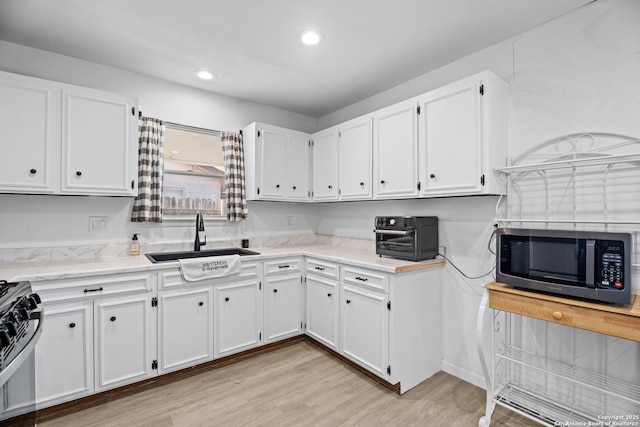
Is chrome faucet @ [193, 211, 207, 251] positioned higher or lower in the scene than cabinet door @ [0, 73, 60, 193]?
lower

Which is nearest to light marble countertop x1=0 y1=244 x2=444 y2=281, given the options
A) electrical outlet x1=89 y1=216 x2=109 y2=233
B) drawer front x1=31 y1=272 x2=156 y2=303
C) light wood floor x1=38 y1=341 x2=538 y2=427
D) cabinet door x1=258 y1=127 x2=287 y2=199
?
drawer front x1=31 y1=272 x2=156 y2=303

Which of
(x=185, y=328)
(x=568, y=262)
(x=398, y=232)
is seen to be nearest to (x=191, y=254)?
(x=185, y=328)

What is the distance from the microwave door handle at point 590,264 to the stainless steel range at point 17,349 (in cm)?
254

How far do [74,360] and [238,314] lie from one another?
1.15m

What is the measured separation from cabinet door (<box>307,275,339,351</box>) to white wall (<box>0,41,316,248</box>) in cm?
101

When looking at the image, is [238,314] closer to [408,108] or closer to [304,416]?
[304,416]

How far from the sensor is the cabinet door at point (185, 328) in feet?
7.89

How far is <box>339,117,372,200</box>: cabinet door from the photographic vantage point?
2.95 meters

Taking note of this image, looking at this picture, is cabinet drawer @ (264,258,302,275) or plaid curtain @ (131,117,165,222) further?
cabinet drawer @ (264,258,302,275)

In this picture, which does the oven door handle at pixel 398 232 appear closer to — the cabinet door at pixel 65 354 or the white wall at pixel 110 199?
the white wall at pixel 110 199

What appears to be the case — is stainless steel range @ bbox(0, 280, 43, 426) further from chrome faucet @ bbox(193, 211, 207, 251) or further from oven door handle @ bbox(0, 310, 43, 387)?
chrome faucet @ bbox(193, 211, 207, 251)

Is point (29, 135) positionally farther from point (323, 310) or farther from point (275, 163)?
point (323, 310)

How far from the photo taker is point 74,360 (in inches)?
81.7

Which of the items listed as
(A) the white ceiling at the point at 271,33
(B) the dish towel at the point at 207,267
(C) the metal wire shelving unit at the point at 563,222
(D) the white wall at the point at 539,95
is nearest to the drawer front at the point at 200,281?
(B) the dish towel at the point at 207,267
